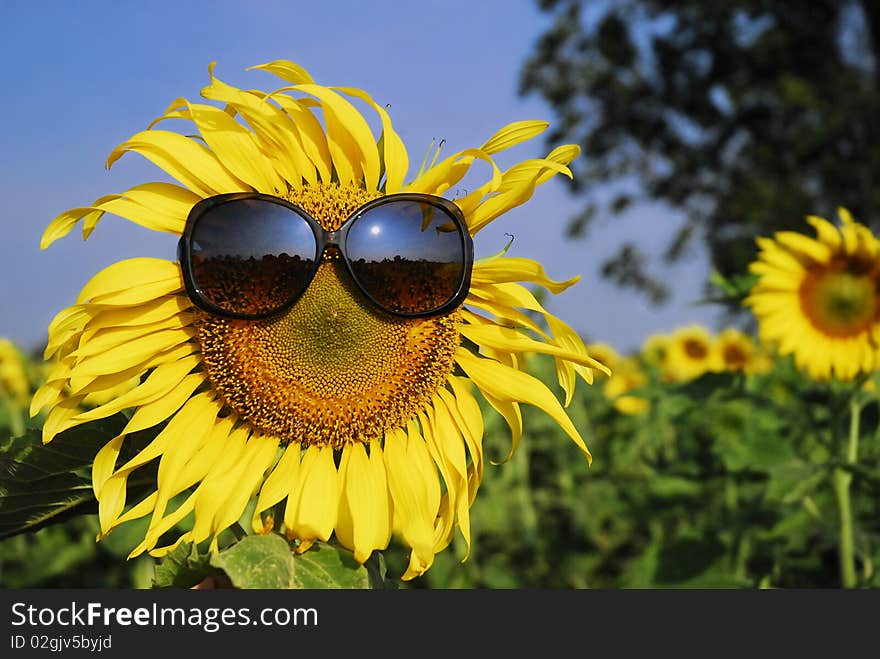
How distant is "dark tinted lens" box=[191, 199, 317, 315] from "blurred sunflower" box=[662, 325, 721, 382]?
5.11m

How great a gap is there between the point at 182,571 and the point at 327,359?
1.06 feet

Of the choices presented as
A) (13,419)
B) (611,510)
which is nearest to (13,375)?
(13,419)

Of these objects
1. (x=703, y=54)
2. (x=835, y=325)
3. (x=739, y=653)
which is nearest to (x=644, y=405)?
(x=835, y=325)

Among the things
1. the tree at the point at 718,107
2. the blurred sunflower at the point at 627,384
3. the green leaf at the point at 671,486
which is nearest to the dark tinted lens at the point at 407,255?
the green leaf at the point at 671,486

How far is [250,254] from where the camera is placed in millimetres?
1195

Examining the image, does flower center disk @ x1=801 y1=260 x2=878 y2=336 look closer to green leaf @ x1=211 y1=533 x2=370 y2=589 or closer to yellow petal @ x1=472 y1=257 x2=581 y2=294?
yellow petal @ x1=472 y1=257 x2=581 y2=294

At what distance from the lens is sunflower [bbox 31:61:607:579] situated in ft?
3.87

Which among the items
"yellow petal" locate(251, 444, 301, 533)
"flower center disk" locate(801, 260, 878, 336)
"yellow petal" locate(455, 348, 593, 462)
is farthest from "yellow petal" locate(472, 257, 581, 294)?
"flower center disk" locate(801, 260, 878, 336)

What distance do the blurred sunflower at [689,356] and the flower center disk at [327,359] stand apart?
5009 millimetres

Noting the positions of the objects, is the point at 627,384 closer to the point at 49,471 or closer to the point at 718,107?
the point at 49,471

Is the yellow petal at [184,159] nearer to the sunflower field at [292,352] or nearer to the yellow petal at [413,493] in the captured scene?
the sunflower field at [292,352]

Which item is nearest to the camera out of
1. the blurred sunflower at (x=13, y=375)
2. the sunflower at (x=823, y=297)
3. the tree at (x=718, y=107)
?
the sunflower at (x=823, y=297)

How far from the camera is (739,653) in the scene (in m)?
1.28

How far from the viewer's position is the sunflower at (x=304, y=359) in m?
1.18
